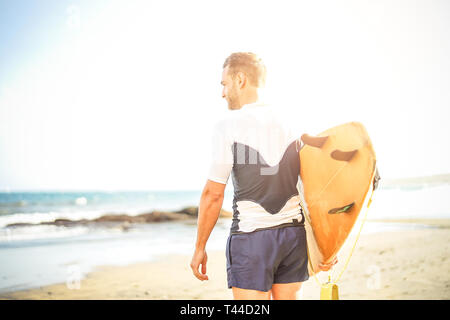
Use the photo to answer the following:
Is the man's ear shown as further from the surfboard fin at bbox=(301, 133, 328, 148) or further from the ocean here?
the ocean

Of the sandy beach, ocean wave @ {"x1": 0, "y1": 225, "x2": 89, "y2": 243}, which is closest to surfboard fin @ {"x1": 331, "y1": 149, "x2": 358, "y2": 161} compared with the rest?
the sandy beach

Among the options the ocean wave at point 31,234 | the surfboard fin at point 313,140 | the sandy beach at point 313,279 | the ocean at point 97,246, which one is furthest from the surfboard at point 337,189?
the ocean wave at point 31,234

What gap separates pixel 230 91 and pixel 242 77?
93 millimetres

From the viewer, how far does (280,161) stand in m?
1.84

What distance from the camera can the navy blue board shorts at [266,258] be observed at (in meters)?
1.79

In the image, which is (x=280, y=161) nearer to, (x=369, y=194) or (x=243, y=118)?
(x=243, y=118)

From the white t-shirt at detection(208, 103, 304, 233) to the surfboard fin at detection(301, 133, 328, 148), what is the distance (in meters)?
0.16

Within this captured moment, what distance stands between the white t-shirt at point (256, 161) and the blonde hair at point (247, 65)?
6.6 inches

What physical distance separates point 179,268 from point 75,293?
1.83 m

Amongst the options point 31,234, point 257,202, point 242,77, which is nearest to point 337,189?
point 257,202

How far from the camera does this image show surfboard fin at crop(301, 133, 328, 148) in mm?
1982

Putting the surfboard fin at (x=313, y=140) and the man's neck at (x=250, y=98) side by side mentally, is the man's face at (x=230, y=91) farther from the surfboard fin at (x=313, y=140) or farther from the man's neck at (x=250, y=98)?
the surfboard fin at (x=313, y=140)

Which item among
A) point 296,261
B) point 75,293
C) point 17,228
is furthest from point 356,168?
point 17,228
